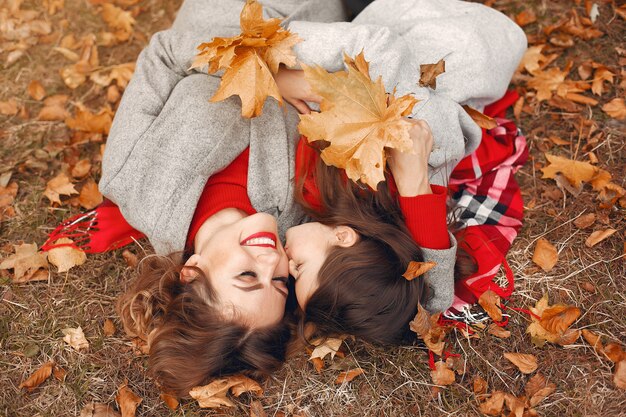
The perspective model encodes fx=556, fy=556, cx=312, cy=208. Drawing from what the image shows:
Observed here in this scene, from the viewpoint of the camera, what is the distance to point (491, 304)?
2910 millimetres

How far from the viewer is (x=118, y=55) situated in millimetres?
3914

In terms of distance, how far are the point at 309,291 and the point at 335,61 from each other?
1.17 m

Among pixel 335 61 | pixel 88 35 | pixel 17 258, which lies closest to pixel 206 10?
pixel 335 61

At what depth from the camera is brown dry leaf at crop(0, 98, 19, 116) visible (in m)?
3.65

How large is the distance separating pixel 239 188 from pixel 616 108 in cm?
231

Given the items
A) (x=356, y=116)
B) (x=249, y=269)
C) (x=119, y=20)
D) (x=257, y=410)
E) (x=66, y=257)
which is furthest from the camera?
(x=119, y=20)

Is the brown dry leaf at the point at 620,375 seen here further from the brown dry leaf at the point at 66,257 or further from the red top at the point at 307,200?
the brown dry leaf at the point at 66,257

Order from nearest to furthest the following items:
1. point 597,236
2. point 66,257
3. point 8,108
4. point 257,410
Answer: point 257,410 → point 597,236 → point 66,257 → point 8,108

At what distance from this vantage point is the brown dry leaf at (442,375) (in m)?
2.72

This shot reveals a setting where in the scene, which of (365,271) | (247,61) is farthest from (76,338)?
(247,61)

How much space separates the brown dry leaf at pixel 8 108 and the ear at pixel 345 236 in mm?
2411

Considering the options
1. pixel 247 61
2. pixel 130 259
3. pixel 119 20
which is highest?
pixel 247 61

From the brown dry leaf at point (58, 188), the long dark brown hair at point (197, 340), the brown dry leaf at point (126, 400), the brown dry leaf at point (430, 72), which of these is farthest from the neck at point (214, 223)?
the brown dry leaf at point (430, 72)

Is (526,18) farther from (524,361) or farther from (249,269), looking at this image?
(249,269)
